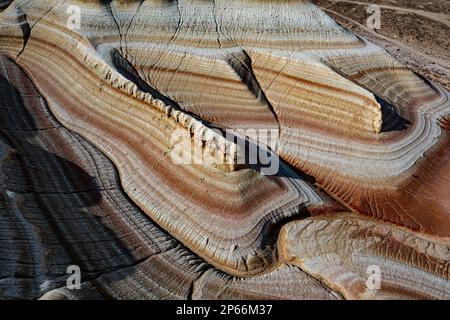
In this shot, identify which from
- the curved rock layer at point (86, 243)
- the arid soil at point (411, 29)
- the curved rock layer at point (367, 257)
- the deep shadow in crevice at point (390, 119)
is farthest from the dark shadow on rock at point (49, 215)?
the arid soil at point (411, 29)

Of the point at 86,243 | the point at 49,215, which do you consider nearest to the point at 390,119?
the point at 86,243

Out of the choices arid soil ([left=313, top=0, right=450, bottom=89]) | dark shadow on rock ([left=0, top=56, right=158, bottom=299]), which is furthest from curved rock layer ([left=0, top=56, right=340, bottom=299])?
arid soil ([left=313, top=0, right=450, bottom=89])

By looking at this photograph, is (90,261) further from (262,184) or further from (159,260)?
(262,184)

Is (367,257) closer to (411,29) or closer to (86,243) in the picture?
(86,243)

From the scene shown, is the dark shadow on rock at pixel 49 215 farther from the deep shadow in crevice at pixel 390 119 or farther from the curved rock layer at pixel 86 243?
the deep shadow in crevice at pixel 390 119

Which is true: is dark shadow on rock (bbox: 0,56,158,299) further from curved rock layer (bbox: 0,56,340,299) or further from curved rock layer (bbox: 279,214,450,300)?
curved rock layer (bbox: 279,214,450,300)
